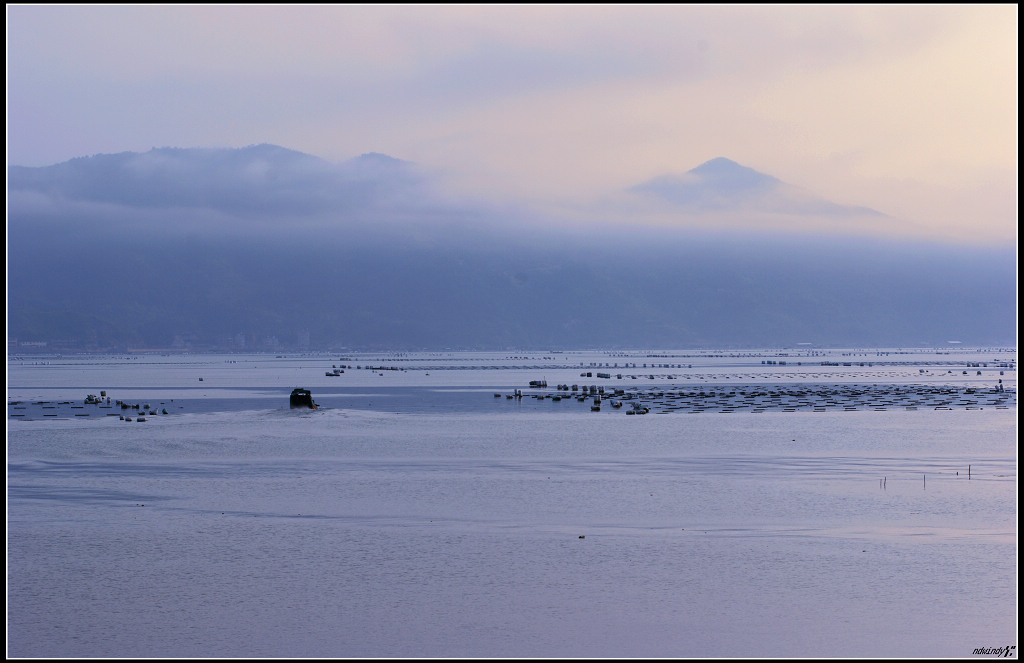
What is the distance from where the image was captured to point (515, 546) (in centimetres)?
2581

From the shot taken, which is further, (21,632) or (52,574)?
(52,574)

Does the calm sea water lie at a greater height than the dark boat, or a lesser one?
lesser

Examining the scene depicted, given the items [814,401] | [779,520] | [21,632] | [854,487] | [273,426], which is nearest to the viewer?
[21,632]

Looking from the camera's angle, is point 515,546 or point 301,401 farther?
point 301,401

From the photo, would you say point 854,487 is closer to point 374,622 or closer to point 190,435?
point 374,622

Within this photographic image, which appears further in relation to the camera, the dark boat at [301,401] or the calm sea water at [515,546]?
the dark boat at [301,401]

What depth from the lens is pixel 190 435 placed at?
5919 cm

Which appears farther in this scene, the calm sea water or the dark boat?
the dark boat

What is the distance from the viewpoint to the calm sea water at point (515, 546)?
61.9ft

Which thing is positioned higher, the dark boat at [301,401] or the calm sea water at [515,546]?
the dark boat at [301,401]

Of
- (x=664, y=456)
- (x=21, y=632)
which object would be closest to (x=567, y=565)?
(x=21, y=632)

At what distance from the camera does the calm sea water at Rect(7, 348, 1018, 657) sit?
18.9 m

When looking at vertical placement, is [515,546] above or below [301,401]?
below

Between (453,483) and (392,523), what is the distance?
840cm
